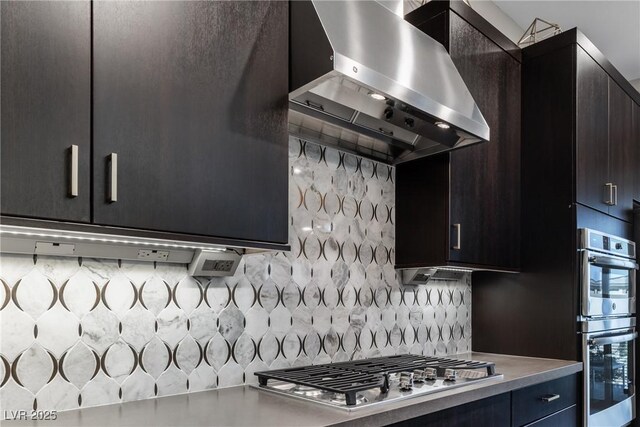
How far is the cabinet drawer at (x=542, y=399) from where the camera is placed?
2.09 meters

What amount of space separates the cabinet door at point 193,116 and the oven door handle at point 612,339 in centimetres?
189

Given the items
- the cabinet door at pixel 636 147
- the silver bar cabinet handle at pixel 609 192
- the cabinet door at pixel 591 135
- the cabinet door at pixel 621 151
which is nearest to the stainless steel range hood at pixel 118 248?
the cabinet door at pixel 591 135

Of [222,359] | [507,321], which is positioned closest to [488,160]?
[507,321]

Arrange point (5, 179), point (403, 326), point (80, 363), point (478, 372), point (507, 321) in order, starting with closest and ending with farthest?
point (5, 179), point (80, 363), point (478, 372), point (403, 326), point (507, 321)

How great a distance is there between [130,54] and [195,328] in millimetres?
882

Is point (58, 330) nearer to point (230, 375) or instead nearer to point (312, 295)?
point (230, 375)

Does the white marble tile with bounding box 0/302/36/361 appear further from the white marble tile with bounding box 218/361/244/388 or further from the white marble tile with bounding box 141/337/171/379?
the white marble tile with bounding box 218/361/244/388

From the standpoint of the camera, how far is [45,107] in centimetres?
111

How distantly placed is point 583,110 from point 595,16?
1205 mm

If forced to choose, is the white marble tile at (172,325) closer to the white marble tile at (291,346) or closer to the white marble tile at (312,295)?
the white marble tile at (291,346)

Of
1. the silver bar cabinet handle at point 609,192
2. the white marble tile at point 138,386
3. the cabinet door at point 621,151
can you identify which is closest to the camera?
the white marble tile at point 138,386

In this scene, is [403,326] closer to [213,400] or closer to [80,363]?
[213,400]

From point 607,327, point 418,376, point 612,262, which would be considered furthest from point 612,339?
point 418,376

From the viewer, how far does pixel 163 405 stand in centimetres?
151
